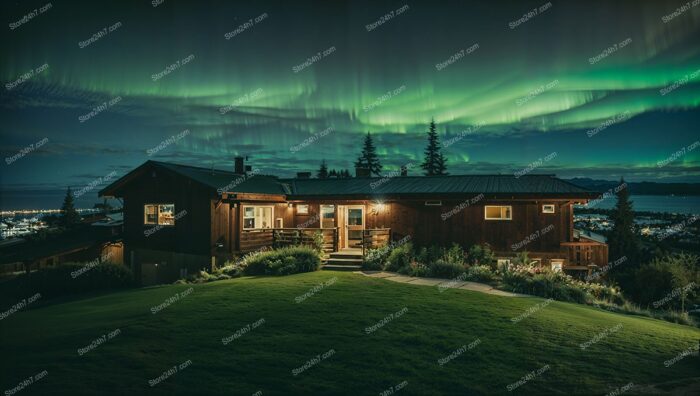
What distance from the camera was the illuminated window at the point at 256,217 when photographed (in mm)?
20198

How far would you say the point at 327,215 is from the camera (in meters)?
21.9

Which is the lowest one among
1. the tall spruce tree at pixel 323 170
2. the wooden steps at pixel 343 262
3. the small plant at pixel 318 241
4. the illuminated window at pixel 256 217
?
the wooden steps at pixel 343 262

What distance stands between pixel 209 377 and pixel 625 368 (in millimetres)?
6553

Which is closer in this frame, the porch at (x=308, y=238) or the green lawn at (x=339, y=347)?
the green lawn at (x=339, y=347)

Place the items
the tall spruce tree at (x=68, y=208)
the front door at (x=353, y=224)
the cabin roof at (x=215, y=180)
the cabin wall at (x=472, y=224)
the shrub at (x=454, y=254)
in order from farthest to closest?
the tall spruce tree at (x=68, y=208) → the front door at (x=353, y=224) → the cabin roof at (x=215, y=180) → the cabin wall at (x=472, y=224) → the shrub at (x=454, y=254)

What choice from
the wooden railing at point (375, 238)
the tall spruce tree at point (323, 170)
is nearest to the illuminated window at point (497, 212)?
the wooden railing at point (375, 238)

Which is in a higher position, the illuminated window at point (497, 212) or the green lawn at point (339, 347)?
the illuminated window at point (497, 212)

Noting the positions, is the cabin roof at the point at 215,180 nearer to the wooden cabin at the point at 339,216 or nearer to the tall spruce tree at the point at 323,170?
the wooden cabin at the point at 339,216

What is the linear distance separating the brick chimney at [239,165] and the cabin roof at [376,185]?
2.12 feet

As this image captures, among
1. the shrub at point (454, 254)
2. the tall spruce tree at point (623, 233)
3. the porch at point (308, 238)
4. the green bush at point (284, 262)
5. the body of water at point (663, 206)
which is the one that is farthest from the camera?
the body of water at point (663, 206)

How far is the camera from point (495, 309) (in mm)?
9906

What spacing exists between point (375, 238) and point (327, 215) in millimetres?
4138

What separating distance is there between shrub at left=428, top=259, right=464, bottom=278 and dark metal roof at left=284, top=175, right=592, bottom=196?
4.88 metres

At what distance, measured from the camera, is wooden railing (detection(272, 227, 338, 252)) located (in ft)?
62.2
